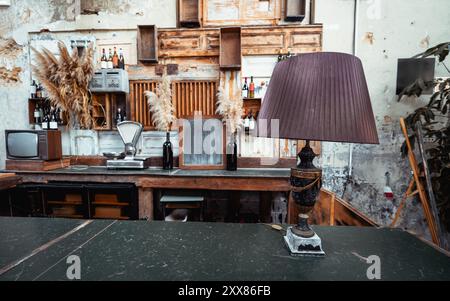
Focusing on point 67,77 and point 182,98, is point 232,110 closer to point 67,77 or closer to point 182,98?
point 182,98

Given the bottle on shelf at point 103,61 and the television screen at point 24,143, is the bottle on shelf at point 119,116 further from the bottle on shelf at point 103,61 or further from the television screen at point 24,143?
the television screen at point 24,143

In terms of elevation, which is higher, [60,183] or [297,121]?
[297,121]

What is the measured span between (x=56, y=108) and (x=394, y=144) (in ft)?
15.8

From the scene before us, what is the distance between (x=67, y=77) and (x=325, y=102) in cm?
361

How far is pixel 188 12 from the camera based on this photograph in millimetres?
3191

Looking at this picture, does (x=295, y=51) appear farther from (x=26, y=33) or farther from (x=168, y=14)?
(x=26, y=33)

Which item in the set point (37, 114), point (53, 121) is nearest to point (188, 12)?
point (53, 121)

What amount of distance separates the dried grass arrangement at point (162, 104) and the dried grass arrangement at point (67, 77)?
2.87 feet

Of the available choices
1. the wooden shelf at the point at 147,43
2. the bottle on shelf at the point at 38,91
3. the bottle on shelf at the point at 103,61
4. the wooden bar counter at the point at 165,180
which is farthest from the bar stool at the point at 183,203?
the bottle on shelf at the point at 38,91

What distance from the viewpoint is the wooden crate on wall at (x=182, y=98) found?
326 centimetres

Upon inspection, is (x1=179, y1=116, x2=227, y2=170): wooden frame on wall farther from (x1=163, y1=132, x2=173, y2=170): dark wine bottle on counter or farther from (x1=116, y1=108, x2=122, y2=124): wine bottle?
(x1=116, y1=108, x2=122, y2=124): wine bottle

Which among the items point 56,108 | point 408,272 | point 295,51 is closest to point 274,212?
point 295,51

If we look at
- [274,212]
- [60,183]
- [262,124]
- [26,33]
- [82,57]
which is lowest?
[274,212]

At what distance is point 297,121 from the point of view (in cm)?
76
